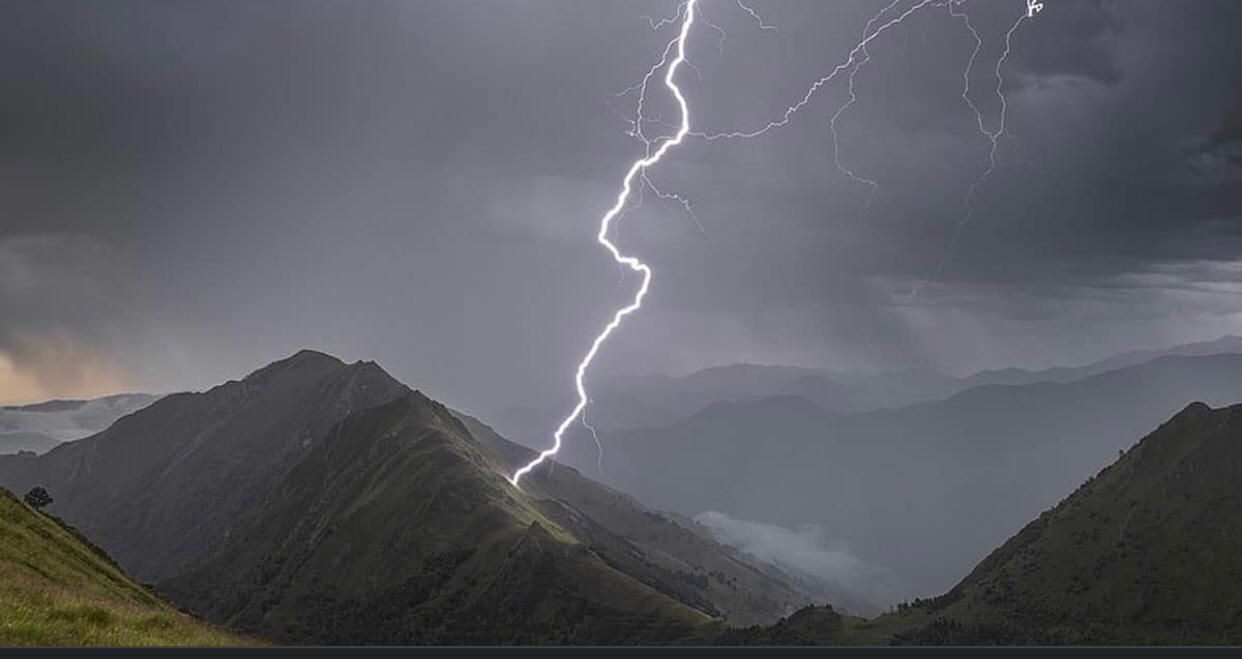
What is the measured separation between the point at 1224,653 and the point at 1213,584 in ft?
732

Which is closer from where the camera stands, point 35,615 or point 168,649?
point 168,649

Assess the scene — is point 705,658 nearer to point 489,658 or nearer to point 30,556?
point 489,658

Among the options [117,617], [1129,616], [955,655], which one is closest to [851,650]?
[955,655]

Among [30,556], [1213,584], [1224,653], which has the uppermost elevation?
[1213,584]

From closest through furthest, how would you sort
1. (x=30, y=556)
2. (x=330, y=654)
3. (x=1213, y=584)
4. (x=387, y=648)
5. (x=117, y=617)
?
(x=330, y=654), (x=387, y=648), (x=117, y=617), (x=30, y=556), (x=1213, y=584)

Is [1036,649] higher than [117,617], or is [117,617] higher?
[1036,649]

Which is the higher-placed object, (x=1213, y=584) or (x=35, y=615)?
(x=1213, y=584)

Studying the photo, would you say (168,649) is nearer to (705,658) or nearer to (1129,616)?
(705,658)

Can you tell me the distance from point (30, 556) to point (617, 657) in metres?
52.9

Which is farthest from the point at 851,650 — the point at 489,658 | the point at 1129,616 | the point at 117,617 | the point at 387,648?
the point at 1129,616

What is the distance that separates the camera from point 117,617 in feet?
78.2

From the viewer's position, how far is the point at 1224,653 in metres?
19.8

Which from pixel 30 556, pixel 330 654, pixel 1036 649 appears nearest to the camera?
pixel 330 654

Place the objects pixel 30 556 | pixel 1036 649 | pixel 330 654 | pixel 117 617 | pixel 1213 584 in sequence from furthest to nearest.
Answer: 1. pixel 1213 584
2. pixel 30 556
3. pixel 117 617
4. pixel 1036 649
5. pixel 330 654
